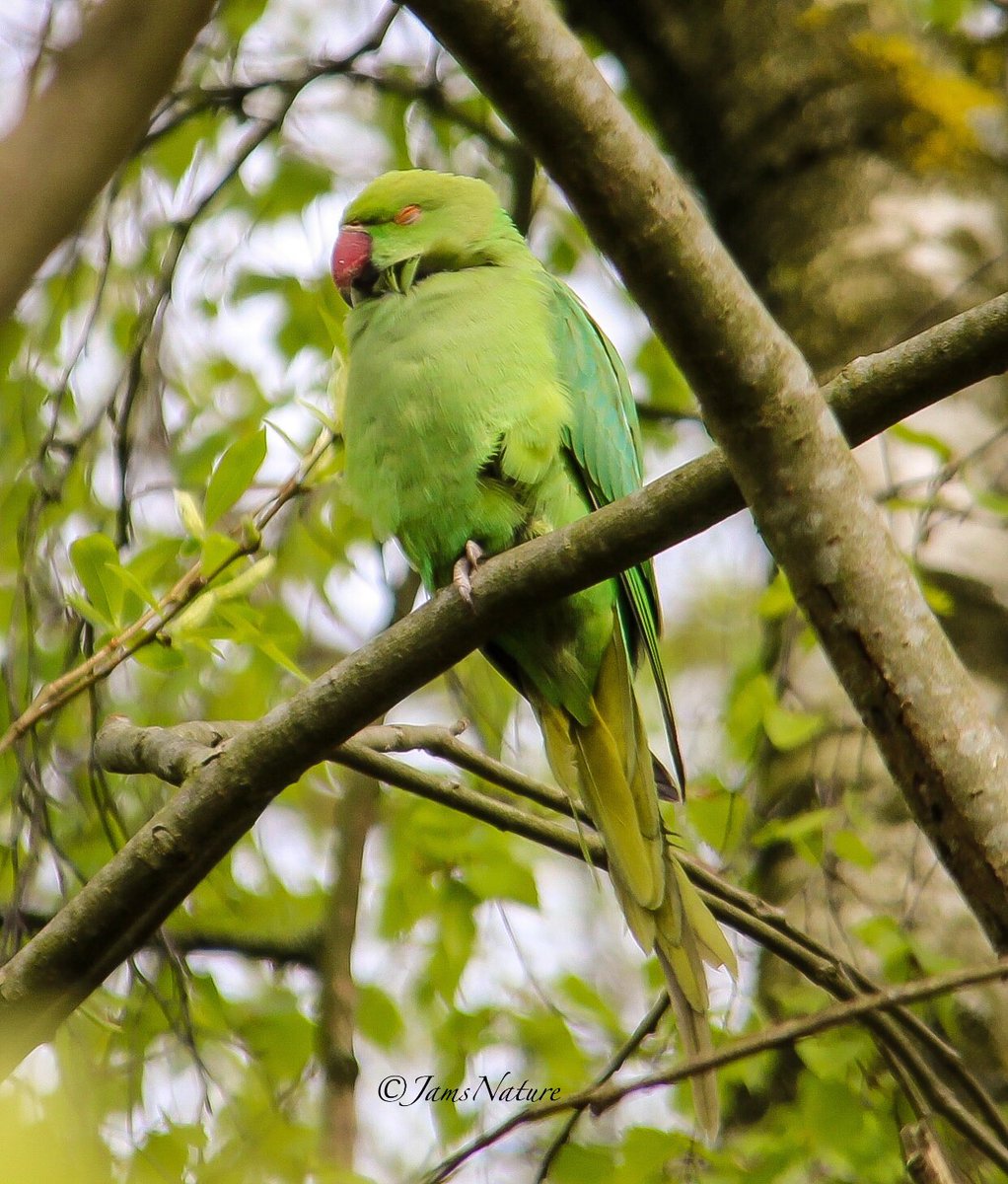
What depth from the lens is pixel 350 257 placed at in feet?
11.0

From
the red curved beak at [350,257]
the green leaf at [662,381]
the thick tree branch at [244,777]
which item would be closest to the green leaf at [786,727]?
the thick tree branch at [244,777]

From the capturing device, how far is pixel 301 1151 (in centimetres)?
266

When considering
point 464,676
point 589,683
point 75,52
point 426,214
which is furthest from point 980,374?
point 464,676

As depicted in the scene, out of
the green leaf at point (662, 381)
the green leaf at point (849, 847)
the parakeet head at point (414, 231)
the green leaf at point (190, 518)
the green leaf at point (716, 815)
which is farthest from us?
the green leaf at point (662, 381)

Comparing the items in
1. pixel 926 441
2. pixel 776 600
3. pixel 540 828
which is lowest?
pixel 540 828

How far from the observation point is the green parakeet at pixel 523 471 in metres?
2.78

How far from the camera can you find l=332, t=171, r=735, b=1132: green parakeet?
9.11 feet

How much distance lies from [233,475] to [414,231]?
4.15 ft

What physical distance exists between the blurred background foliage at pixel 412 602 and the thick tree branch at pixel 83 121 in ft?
4.93

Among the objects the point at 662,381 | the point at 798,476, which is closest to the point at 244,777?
the point at 798,476

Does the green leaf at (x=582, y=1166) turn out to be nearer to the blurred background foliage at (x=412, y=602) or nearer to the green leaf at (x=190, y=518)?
the blurred background foliage at (x=412, y=602)

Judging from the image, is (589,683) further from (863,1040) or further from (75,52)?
(75,52)

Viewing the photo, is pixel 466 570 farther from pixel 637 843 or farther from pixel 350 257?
pixel 350 257

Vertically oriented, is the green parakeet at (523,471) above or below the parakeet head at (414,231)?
below
